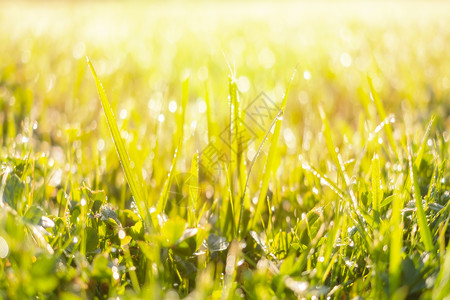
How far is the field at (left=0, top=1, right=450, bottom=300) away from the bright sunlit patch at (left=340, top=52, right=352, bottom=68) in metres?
0.01

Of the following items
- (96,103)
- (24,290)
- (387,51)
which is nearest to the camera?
(24,290)

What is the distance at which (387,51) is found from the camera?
327 cm

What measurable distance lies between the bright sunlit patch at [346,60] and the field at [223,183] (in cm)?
1

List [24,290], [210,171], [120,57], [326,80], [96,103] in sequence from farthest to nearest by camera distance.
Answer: [120,57], [326,80], [96,103], [210,171], [24,290]

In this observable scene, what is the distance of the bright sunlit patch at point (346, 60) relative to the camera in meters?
2.82

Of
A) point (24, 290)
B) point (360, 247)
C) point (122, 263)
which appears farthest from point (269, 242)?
point (24, 290)

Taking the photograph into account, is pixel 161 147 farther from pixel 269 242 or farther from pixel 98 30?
pixel 98 30

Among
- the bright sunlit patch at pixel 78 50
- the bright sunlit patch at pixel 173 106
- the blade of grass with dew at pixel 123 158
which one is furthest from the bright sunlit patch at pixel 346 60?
the blade of grass with dew at pixel 123 158

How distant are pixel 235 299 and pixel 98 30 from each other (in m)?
3.81

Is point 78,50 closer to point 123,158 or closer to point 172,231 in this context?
point 123,158

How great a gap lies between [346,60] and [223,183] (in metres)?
1.83

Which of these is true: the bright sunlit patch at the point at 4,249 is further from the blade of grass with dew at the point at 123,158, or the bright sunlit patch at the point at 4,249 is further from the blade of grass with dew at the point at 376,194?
the blade of grass with dew at the point at 376,194

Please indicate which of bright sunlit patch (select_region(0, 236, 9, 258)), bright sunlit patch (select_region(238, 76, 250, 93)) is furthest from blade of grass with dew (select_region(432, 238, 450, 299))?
bright sunlit patch (select_region(238, 76, 250, 93))

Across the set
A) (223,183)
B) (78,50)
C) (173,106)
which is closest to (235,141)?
(223,183)
